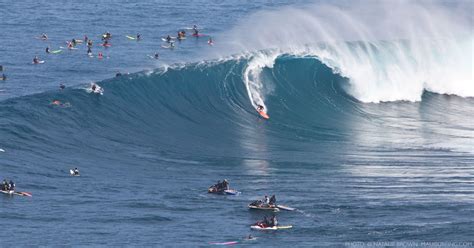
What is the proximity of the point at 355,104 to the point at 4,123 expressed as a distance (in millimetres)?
25375

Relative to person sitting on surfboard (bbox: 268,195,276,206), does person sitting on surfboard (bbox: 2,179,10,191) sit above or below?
above

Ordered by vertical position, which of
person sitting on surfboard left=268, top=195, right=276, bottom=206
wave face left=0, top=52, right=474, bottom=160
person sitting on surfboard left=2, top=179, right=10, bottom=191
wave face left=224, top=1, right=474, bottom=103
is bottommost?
person sitting on surfboard left=268, top=195, right=276, bottom=206

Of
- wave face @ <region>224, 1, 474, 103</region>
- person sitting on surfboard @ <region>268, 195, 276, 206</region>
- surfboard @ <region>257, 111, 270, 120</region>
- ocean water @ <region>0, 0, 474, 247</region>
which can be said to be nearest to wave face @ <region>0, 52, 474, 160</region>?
ocean water @ <region>0, 0, 474, 247</region>

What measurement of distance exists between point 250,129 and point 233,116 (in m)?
2.80

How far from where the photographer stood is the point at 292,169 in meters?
69.9

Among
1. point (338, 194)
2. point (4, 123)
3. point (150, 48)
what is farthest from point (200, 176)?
point (150, 48)

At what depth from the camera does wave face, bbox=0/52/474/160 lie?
246 feet

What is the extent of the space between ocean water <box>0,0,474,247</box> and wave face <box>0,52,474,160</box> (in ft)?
0.52

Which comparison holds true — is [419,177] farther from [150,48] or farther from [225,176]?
[150,48]

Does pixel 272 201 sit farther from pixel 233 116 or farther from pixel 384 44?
pixel 384 44

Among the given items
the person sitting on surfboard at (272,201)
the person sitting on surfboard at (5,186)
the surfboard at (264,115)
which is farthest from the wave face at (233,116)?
the person sitting on surfboard at (272,201)

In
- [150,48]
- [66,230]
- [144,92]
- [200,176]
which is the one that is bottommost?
[66,230]

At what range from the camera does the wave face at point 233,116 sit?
246ft

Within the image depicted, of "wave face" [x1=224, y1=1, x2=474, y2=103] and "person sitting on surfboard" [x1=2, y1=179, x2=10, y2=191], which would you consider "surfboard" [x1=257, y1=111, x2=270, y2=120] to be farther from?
"person sitting on surfboard" [x1=2, y1=179, x2=10, y2=191]
